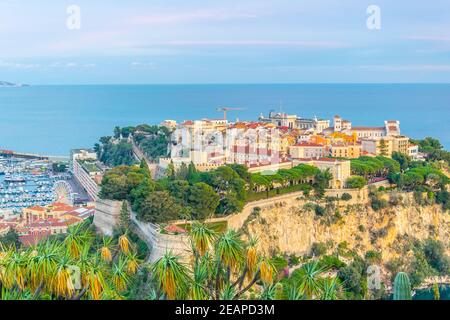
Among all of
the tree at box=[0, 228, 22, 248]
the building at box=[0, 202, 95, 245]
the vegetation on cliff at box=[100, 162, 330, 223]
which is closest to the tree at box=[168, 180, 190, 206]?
the vegetation on cliff at box=[100, 162, 330, 223]

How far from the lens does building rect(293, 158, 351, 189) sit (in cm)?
1099

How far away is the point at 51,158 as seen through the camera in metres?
21.3

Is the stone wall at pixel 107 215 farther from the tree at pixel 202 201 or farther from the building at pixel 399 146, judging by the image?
the building at pixel 399 146

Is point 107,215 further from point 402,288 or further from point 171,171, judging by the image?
point 402,288

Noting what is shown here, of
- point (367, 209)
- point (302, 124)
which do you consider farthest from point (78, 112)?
point (367, 209)

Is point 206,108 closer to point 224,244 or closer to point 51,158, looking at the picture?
point 51,158

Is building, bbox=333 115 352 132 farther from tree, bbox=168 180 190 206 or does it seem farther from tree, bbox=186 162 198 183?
tree, bbox=168 180 190 206

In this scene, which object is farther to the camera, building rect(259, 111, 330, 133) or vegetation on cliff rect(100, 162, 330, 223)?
building rect(259, 111, 330, 133)

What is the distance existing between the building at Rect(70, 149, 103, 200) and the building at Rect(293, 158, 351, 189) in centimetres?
390

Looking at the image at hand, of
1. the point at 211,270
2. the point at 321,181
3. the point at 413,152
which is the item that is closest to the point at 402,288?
the point at 211,270

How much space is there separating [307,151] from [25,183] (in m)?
7.96

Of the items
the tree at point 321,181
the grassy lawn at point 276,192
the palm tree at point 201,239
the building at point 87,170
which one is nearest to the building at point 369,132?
the tree at point 321,181

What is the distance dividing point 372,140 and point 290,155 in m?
1.89

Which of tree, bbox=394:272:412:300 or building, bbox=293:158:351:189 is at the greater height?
building, bbox=293:158:351:189
